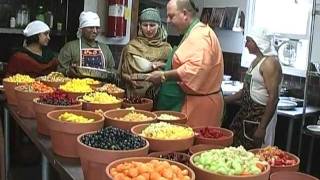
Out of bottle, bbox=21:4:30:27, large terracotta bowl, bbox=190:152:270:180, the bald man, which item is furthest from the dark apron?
bottle, bbox=21:4:30:27

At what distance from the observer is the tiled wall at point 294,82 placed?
4.28 m

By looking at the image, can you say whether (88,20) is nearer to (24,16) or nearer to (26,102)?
(26,102)

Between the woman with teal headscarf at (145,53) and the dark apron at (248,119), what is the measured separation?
72 cm

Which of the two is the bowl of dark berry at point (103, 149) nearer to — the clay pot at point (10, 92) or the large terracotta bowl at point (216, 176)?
the large terracotta bowl at point (216, 176)

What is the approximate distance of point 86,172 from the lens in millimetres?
1703

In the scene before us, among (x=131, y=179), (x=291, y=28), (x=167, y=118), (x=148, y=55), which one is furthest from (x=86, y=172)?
(x=291, y=28)

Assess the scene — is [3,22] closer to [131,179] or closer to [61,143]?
[61,143]

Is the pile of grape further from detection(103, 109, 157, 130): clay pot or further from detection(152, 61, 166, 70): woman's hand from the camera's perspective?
detection(152, 61, 166, 70): woman's hand

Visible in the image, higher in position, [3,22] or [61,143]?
[3,22]

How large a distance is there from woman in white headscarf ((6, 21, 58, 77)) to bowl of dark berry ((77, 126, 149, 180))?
7.51 ft

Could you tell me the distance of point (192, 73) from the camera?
105 inches

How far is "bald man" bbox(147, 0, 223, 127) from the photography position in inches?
107

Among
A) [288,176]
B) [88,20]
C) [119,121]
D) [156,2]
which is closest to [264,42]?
[88,20]

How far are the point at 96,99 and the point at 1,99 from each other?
4.15ft
